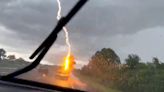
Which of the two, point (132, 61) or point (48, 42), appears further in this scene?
point (132, 61)

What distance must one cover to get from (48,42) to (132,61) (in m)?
0.96

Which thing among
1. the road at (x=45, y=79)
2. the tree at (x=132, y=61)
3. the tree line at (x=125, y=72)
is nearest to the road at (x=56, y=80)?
the road at (x=45, y=79)

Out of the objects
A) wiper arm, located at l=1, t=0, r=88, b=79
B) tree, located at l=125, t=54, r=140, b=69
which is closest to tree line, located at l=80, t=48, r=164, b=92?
tree, located at l=125, t=54, r=140, b=69

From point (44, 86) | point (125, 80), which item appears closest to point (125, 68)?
point (125, 80)

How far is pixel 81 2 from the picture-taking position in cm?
248

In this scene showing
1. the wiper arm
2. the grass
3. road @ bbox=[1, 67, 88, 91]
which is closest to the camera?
the wiper arm

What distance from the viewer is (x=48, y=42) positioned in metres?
2.73

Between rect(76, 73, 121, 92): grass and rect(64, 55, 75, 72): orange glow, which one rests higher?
rect(64, 55, 75, 72): orange glow

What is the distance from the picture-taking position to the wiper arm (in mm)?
2508

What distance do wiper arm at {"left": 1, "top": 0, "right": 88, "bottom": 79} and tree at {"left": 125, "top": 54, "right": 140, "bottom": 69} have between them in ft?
2.65

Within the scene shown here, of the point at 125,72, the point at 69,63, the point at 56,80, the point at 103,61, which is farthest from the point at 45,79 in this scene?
the point at 125,72

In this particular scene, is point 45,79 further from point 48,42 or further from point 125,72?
point 48,42

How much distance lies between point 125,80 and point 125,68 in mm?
100

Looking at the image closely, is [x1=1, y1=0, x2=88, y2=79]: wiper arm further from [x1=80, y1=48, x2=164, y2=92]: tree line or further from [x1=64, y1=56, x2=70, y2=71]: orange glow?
[x1=80, y1=48, x2=164, y2=92]: tree line
